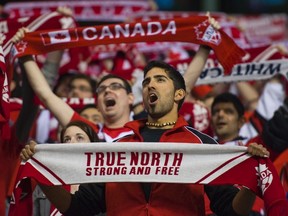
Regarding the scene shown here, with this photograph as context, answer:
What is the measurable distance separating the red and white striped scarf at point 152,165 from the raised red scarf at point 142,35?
1.83m

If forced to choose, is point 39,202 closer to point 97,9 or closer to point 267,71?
point 267,71

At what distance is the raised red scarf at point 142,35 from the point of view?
24.1 feet

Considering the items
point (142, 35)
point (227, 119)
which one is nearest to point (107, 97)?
point (142, 35)

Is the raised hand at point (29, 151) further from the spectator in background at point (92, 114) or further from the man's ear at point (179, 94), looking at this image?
the spectator in background at point (92, 114)

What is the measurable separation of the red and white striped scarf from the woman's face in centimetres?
101

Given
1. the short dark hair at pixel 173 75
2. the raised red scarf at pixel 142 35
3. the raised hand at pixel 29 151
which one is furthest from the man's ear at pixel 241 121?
the raised hand at pixel 29 151

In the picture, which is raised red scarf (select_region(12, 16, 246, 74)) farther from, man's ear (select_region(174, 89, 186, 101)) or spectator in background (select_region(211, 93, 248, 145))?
man's ear (select_region(174, 89, 186, 101))

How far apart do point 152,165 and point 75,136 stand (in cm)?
115

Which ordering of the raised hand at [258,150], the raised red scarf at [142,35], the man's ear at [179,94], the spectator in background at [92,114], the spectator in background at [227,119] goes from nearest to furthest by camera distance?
the raised hand at [258,150], the man's ear at [179,94], the raised red scarf at [142,35], the spectator in background at [227,119], the spectator in background at [92,114]

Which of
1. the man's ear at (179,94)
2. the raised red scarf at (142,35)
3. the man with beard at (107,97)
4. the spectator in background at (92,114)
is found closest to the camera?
the man's ear at (179,94)

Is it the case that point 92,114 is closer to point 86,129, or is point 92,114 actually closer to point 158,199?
point 86,129

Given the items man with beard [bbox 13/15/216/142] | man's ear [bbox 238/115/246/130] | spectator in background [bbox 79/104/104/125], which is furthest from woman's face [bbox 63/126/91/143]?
man's ear [bbox 238/115/246/130]

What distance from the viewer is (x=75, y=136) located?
6.63 meters

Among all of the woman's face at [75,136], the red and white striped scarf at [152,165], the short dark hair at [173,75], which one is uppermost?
the short dark hair at [173,75]
